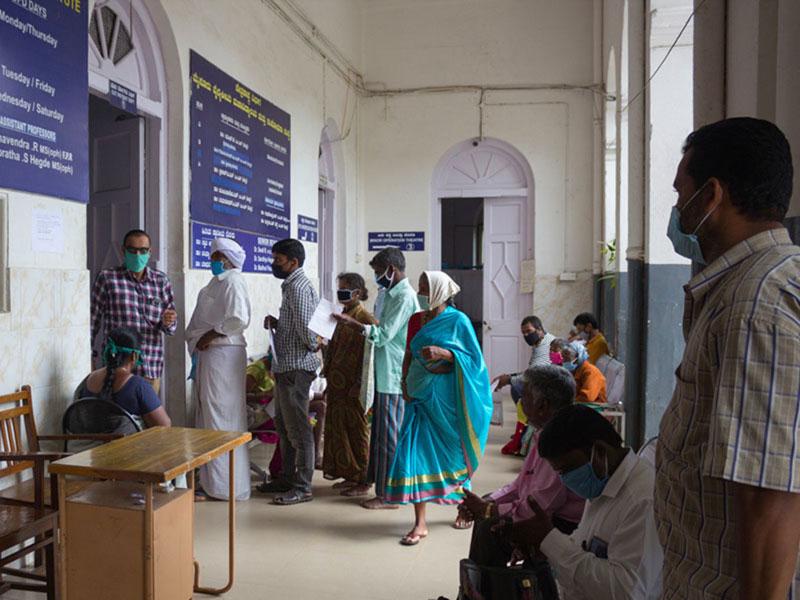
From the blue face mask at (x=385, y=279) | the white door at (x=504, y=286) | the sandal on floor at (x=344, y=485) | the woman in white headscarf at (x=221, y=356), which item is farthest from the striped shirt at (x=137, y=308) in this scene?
the white door at (x=504, y=286)

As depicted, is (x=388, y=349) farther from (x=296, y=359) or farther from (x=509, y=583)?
(x=509, y=583)

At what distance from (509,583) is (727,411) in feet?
3.25

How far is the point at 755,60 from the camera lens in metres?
2.05

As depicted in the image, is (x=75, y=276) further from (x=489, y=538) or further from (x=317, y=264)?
(x=317, y=264)

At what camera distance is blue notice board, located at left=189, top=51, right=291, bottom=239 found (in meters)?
4.65

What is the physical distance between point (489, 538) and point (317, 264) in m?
5.60

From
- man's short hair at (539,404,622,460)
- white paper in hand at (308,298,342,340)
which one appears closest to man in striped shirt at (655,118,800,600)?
man's short hair at (539,404,622,460)

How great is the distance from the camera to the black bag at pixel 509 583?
170cm

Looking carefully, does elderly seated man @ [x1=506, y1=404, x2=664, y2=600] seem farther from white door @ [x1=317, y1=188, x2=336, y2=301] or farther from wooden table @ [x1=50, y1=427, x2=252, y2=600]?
white door @ [x1=317, y1=188, x2=336, y2=301]

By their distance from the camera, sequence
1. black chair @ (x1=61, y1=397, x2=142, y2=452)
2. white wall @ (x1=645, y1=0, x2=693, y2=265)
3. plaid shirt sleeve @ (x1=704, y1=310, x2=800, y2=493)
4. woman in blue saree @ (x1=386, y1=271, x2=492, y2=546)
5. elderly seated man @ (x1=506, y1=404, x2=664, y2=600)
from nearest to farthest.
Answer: plaid shirt sleeve @ (x1=704, y1=310, x2=800, y2=493), elderly seated man @ (x1=506, y1=404, x2=664, y2=600), black chair @ (x1=61, y1=397, x2=142, y2=452), woman in blue saree @ (x1=386, y1=271, x2=492, y2=546), white wall @ (x1=645, y1=0, x2=693, y2=265)

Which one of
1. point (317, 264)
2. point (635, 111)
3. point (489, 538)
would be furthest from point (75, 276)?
point (317, 264)

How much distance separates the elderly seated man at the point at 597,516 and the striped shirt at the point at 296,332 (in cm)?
239

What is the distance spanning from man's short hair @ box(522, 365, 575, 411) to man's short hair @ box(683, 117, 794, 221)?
1.39m

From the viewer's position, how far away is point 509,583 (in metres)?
1.70
